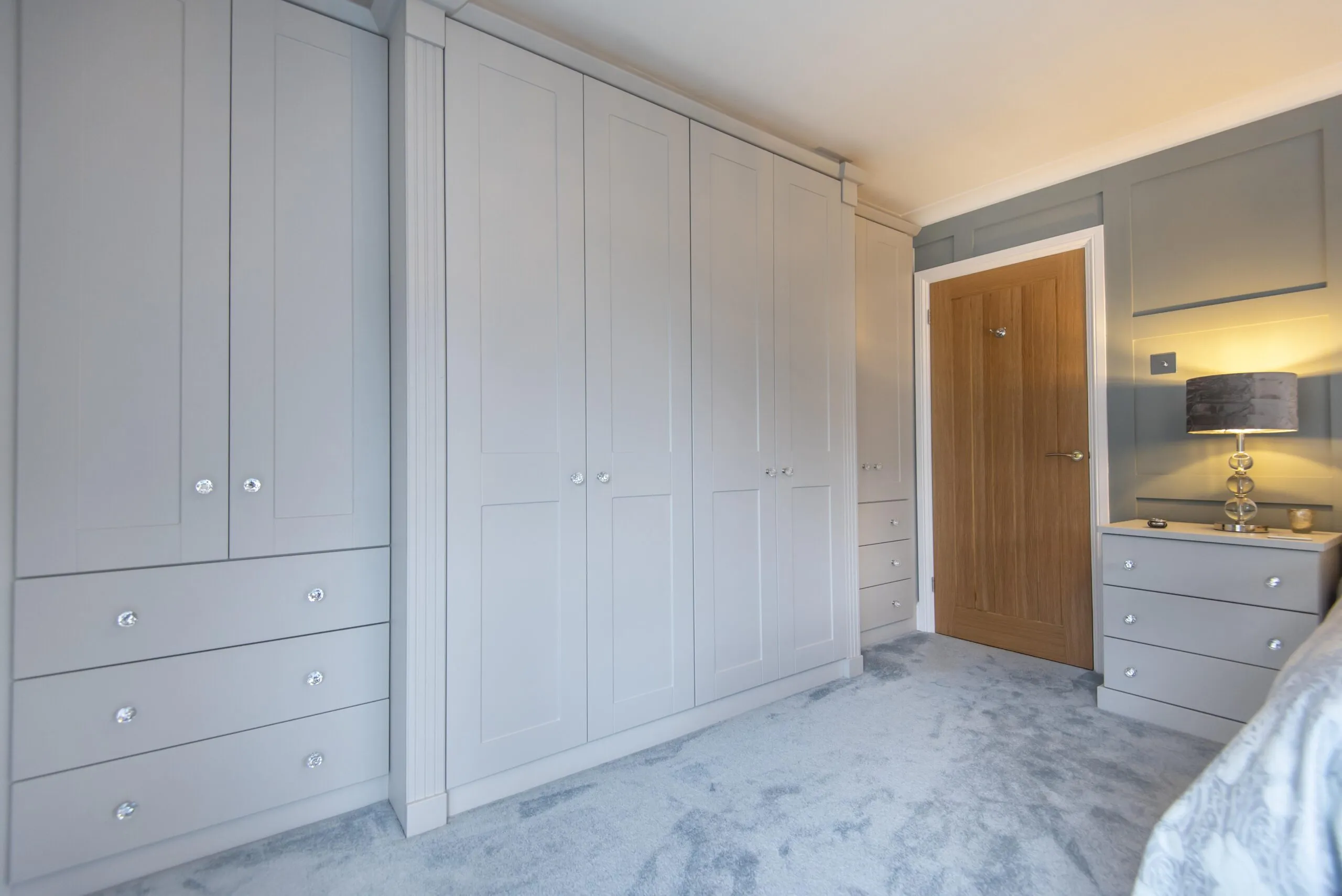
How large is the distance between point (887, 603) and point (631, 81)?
2.97m

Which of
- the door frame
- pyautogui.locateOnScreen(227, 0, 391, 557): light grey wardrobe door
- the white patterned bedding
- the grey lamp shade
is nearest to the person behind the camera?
the white patterned bedding

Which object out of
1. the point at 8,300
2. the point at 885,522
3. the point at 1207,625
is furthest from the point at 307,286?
the point at 1207,625

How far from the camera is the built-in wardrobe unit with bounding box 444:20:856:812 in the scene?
1.86m

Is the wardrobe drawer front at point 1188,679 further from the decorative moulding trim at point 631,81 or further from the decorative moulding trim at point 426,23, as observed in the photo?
the decorative moulding trim at point 426,23

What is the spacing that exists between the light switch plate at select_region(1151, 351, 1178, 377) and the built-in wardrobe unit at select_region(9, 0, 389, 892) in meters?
3.26

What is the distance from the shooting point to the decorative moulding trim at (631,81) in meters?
1.87

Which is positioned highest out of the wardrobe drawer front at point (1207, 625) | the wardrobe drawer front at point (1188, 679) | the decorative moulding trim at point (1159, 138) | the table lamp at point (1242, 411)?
the decorative moulding trim at point (1159, 138)

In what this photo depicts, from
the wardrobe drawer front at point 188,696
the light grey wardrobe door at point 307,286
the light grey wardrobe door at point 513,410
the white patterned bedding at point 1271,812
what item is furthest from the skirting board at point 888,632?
the light grey wardrobe door at point 307,286

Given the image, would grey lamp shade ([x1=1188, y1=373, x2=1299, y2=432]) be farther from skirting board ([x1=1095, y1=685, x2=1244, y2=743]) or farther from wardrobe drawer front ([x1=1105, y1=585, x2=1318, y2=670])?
skirting board ([x1=1095, y1=685, x2=1244, y2=743])

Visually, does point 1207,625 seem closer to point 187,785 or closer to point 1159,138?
point 1159,138

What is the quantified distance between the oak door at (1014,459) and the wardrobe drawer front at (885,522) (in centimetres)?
17

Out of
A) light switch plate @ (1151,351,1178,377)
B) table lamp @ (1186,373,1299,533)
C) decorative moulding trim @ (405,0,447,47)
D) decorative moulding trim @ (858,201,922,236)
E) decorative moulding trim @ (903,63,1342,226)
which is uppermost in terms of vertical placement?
decorative moulding trim @ (903,63,1342,226)

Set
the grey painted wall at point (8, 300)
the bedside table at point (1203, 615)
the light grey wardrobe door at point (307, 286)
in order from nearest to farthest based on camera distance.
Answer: the grey painted wall at point (8, 300) → the light grey wardrobe door at point (307, 286) → the bedside table at point (1203, 615)

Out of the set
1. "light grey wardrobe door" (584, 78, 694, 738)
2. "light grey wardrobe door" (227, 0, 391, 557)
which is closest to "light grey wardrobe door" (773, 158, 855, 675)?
"light grey wardrobe door" (584, 78, 694, 738)
